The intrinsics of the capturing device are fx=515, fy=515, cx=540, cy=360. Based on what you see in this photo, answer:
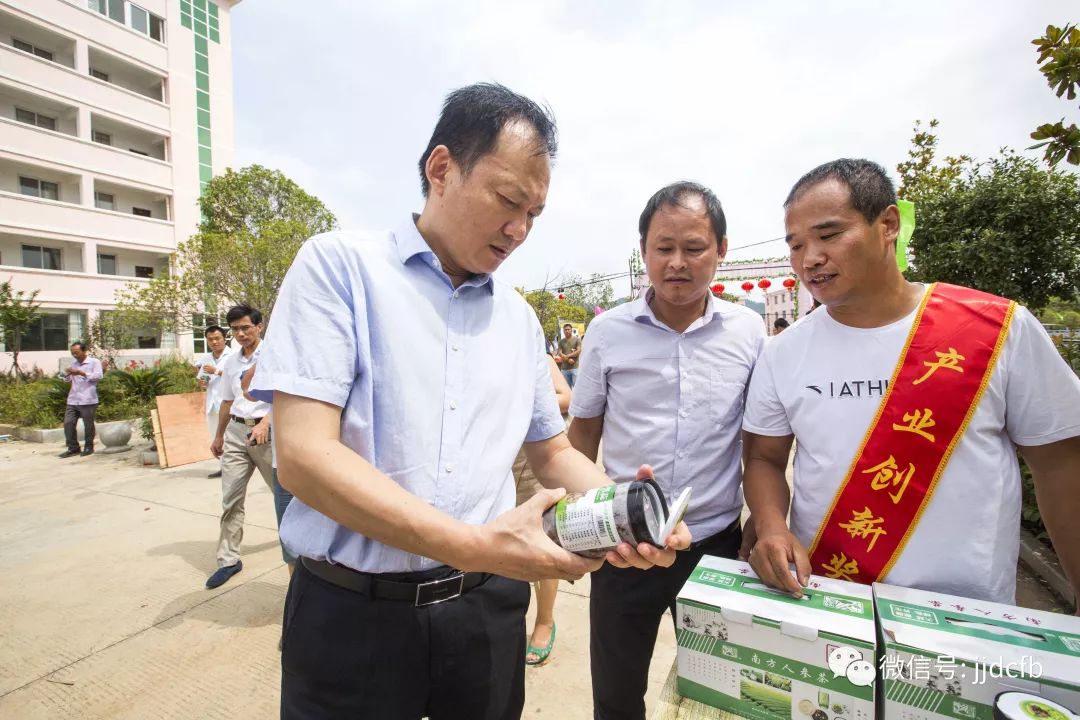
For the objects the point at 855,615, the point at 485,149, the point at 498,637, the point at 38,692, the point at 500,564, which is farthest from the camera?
the point at 38,692

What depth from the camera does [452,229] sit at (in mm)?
1235

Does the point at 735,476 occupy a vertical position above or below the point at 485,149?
below

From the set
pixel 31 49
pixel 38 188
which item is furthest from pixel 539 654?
pixel 31 49

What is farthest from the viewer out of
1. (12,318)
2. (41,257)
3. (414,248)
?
(41,257)

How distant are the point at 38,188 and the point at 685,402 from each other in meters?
27.1

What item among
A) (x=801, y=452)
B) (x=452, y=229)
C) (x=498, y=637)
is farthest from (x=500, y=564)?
(x=801, y=452)

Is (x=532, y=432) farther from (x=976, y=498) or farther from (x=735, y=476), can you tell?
(x=976, y=498)

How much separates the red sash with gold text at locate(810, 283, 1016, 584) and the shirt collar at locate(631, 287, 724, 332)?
2.14 feet

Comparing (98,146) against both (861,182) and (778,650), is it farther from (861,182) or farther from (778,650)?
(778,650)

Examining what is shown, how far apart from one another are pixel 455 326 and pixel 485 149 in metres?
0.42

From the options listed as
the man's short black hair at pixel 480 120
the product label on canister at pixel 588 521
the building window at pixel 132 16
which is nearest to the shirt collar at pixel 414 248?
the man's short black hair at pixel 480 120

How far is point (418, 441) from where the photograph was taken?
1151mm

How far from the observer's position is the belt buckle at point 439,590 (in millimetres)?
1166

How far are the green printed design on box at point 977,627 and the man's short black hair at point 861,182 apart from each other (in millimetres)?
970
